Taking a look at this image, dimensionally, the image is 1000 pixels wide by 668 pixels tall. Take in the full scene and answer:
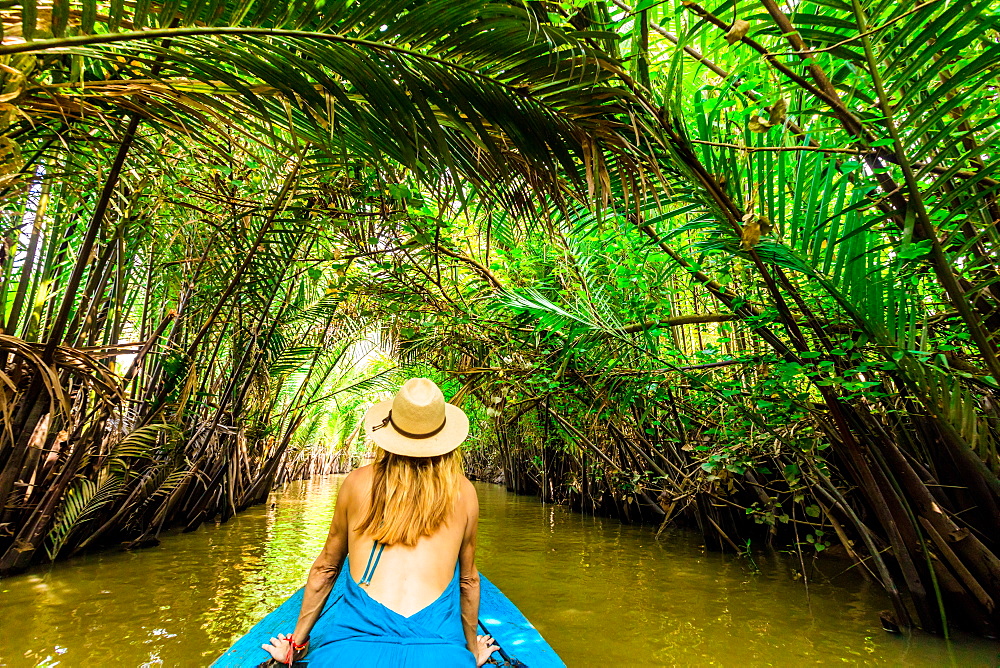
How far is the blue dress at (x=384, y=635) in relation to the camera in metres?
1.63

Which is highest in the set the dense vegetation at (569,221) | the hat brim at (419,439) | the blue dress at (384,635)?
the dense vegetation at (569,221)

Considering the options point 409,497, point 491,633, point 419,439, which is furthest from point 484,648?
point 419,439

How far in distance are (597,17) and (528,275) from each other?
3764 mm

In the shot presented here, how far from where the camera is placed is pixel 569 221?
2.40 metres

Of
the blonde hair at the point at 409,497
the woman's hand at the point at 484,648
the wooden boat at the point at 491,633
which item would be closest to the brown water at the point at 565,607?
the wooden boat at the point at 491,633

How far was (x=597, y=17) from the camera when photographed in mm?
1963

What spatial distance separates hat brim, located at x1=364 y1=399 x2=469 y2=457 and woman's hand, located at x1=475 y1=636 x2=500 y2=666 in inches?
29.8

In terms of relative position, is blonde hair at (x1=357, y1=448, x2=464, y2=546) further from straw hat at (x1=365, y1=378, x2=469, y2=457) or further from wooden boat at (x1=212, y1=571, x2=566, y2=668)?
wooden boat at (x1=212, y1=571, x2=566, y2=668)

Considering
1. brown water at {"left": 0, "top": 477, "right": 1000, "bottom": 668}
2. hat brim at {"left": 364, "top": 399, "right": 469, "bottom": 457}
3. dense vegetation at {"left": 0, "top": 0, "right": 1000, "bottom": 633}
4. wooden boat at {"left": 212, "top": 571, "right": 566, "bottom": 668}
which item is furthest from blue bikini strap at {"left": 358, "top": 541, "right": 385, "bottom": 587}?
brown water at {"left": 0, "top": 477, "right": 1000, "bottom": 668}

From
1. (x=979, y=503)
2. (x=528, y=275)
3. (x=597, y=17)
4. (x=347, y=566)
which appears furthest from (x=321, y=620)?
(x=528, y=275)

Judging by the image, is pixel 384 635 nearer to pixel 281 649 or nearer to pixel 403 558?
pixel 403 558

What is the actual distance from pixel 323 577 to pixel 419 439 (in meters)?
0.60

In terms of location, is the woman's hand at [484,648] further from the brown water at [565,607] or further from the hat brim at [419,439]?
the brown water at [565,607]

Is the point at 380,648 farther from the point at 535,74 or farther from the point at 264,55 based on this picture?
the point at 535,74
